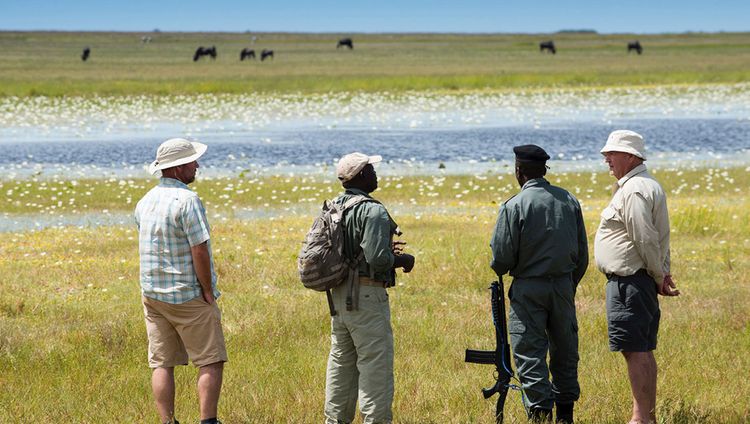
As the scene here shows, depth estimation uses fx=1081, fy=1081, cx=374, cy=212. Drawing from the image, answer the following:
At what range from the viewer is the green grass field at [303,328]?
715cm

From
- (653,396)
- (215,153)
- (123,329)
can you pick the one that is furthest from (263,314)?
(215,153)

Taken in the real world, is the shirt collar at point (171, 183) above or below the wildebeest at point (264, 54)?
below

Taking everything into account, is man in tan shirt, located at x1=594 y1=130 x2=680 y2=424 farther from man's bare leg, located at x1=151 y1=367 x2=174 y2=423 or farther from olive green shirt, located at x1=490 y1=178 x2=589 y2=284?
man's bare leg, located at x1=151 y1=367 x2=174 y2=423

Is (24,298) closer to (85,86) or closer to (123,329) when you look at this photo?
(123,329)

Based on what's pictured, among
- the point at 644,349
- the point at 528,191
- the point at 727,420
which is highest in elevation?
the point at 528,191

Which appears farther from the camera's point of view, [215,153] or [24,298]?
[215,153]

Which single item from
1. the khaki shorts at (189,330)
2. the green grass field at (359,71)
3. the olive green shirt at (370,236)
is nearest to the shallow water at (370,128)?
the green grass field at (359,71)

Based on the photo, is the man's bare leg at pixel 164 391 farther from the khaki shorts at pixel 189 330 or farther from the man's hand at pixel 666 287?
the man's hand at pixel 666 287

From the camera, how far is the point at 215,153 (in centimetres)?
2825

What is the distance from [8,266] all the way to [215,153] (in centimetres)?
1567

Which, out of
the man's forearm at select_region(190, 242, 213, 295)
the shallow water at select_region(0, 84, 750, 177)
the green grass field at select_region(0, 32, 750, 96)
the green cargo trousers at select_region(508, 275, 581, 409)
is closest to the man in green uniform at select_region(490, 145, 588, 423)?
the green cargo trousers at select_region(508, 275, 581, 409)

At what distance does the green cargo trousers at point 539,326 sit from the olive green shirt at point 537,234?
0.08 m

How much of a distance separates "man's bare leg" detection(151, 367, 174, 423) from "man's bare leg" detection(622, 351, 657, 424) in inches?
107

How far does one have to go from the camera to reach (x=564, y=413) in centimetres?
658
